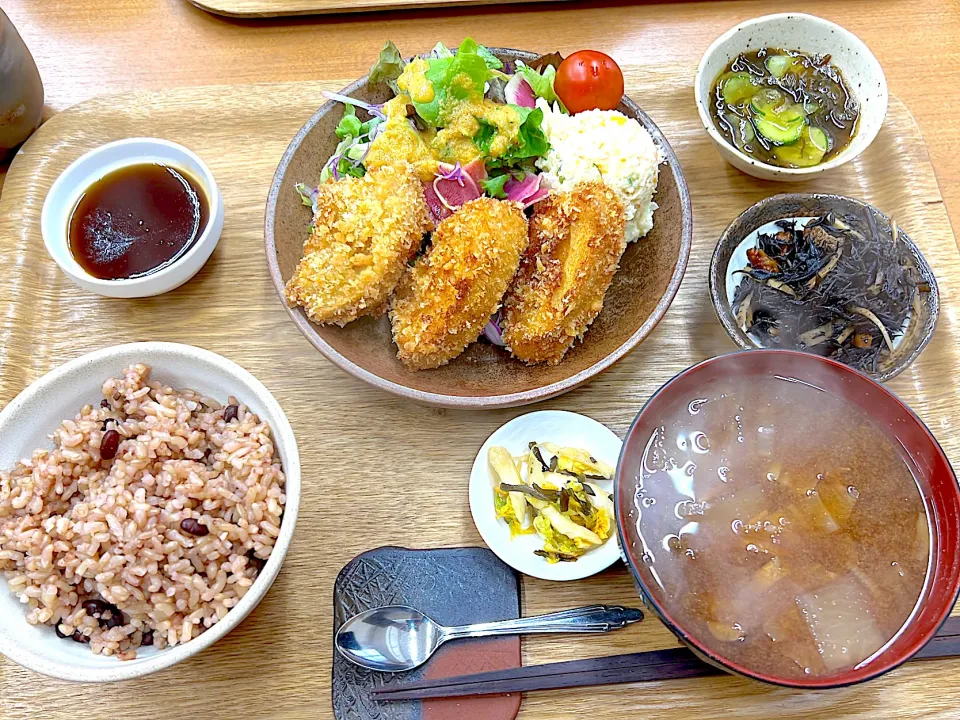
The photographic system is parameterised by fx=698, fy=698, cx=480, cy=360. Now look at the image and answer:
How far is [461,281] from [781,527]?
0.83m

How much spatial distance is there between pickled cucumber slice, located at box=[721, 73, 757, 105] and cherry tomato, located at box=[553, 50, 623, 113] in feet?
1.20

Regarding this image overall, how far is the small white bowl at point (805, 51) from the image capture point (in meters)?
1.89

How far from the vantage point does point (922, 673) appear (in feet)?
4.75

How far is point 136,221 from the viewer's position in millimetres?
1852

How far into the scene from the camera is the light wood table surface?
2.16m

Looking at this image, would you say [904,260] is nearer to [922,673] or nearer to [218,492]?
[922,673]

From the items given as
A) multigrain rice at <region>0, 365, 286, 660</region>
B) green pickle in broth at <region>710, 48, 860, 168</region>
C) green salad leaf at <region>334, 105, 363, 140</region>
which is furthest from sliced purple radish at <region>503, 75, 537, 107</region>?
multigrain rice at <region>0, 365, 286, 660</region>

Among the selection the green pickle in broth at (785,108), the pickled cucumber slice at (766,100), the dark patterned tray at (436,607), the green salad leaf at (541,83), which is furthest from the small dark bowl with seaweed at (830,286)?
the dark patterned tray at (436,607)

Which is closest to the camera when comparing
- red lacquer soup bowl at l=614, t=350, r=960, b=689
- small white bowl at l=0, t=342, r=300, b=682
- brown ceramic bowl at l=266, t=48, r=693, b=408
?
red lacquer soup bowl at l=614, t=350, r=960, b=689

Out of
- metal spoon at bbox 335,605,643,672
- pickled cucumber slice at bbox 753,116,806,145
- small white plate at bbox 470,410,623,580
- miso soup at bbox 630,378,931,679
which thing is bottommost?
metal spoon at bbox 335,605,643,672

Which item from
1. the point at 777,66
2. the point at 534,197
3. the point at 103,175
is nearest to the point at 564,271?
the point at 534,197

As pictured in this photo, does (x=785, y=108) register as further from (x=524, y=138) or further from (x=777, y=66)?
(x=524, y=138)

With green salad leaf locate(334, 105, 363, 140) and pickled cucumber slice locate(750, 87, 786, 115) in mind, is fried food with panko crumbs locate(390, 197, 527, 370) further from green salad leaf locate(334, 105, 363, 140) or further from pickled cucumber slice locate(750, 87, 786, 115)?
pickled cucumber slice locate(750, 87, 786, 115)

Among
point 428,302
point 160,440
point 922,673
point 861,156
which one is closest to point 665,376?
point 428,302
